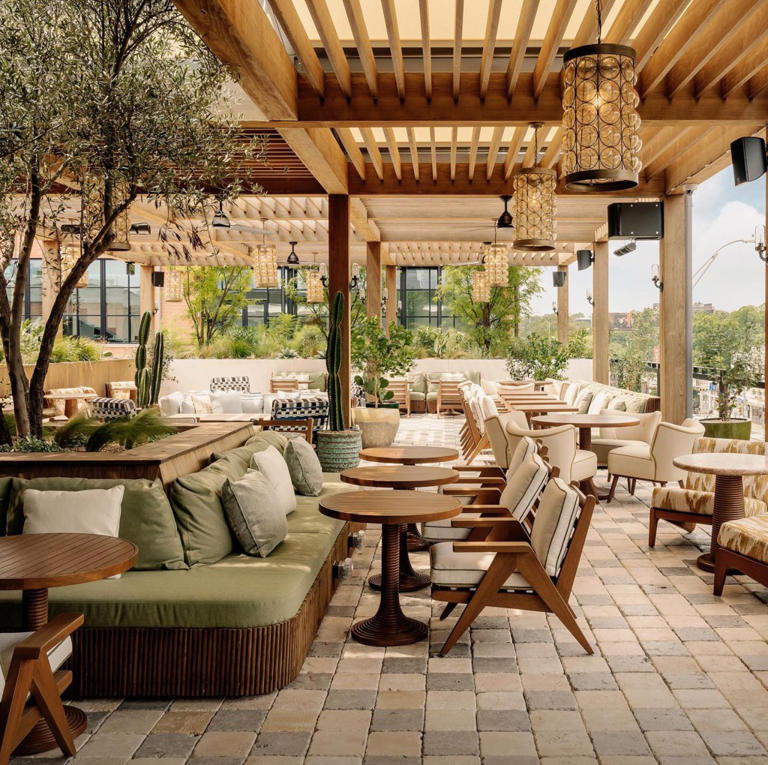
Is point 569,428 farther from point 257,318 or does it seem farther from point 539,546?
point 257,318

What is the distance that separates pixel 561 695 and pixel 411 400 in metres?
13.5

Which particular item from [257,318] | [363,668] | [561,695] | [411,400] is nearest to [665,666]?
[561,695]

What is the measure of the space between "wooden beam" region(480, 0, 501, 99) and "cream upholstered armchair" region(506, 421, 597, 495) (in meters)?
2.71

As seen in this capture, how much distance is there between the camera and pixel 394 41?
4.75 m

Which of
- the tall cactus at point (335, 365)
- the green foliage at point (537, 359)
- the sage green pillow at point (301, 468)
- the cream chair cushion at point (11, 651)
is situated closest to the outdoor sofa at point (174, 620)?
the cream chair cushion at point (11, 651)

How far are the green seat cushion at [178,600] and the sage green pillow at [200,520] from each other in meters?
0.20

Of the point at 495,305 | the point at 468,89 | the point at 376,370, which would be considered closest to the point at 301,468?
the point at 468,89

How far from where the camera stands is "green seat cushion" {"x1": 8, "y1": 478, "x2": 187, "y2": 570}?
3596mm

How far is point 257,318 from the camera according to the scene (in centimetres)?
2405

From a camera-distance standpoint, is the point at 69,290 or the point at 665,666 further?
the point at 69,290

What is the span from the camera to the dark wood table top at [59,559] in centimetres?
255

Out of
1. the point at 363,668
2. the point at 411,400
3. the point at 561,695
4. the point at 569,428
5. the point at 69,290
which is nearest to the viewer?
the point at 561,695

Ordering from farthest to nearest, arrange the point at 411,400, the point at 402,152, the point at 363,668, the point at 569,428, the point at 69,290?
the point at 411,400 < the point at 402,152 < the point at 569,428 < the point at 69,290 < the point at 363,668

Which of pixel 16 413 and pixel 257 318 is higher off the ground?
pixel 257 318
